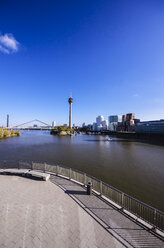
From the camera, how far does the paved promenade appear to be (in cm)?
406

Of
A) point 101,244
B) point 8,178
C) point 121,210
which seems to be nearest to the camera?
point 101,244

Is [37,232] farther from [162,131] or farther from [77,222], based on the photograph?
[162,131]

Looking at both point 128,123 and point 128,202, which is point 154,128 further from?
point 128,202

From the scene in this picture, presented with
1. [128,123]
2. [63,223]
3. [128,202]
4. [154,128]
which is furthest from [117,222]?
[128,123]

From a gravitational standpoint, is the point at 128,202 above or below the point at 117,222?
below

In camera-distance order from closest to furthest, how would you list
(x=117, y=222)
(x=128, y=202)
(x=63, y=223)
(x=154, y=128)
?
(x=63, y=223) → (x=117, y=222) → (x=128, y=202) → (x=154, y=128)

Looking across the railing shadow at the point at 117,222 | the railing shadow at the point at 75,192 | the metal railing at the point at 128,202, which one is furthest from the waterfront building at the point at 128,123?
the railing shadow at the point at 117,222

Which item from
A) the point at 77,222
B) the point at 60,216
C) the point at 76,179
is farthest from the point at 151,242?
the point at 76,179

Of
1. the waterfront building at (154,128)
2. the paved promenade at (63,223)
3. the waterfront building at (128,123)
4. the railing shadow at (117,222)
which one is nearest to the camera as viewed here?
the paved promenade at (63,223)

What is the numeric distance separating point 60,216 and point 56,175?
506 cm

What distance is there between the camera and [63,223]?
480 centimetres

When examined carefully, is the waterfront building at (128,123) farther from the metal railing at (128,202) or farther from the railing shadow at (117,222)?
the railing shadow at (117,222)

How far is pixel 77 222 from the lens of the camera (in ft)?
16.1

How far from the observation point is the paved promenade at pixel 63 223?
406 centimetres
